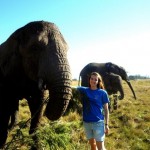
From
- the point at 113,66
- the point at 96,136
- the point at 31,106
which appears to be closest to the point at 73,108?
the point at 31,106

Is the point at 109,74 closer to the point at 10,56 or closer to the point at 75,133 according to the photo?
the point at 75,133

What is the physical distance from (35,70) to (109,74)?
46.3ft

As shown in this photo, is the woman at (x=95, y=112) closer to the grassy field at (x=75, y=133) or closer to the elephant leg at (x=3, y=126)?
the grassy field at (x=75, y=133)

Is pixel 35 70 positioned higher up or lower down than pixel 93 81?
higher up

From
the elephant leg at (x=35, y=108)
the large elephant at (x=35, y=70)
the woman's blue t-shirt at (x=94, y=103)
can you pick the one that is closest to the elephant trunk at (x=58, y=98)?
the large elephant at (x=35, y=70)

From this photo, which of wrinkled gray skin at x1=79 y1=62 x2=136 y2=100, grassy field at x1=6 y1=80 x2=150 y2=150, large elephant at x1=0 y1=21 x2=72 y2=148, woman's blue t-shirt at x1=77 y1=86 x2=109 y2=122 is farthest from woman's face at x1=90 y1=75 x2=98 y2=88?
wrinkled gray skin at x1=79 y1=62 x2=136 y2=100

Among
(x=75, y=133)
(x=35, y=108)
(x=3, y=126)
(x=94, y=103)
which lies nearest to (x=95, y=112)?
(x=94, y=103)

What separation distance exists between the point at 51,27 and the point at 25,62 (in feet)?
2.90

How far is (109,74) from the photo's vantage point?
21.0 meters

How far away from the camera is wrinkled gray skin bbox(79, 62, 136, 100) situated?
66.1 feet

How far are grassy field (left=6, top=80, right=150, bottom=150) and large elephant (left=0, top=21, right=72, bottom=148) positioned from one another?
573mm

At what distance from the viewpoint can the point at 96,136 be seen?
23.8ft

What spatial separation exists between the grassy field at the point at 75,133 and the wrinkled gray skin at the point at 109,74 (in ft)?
10.2

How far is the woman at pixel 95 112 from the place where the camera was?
7.31m
